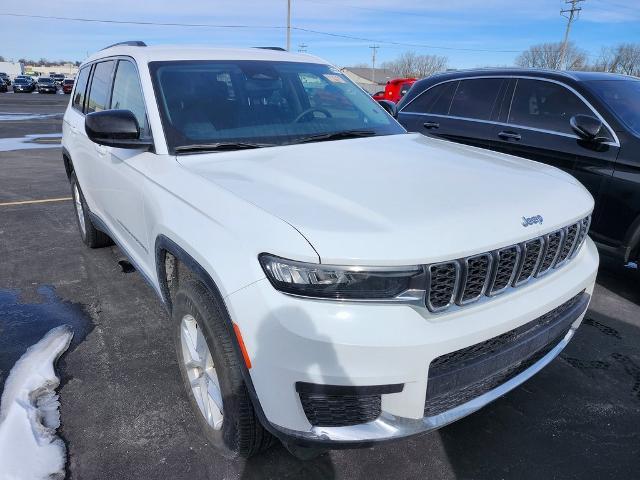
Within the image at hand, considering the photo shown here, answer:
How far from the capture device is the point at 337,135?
10.1 feet

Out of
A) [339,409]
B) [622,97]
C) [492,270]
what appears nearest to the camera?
[339,409]

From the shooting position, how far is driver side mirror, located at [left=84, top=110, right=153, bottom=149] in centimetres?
258

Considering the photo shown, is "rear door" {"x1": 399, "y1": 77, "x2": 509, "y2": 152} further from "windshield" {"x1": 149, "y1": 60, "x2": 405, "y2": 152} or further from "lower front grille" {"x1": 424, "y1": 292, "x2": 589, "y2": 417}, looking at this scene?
"lower front grille" {"x1": 424, "y1": 292, "x2": 589, "y2": 417}

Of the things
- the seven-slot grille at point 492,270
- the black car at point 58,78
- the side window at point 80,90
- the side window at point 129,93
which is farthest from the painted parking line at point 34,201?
the black car at point 58,78

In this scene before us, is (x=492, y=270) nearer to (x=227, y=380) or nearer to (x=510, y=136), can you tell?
(x=227, y=380)

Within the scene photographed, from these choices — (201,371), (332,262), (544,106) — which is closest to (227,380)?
(201,371)

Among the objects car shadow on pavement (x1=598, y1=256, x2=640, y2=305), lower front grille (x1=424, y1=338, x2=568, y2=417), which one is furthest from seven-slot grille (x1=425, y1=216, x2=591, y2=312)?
car shadow on pavement (x1=598, y1=256, x2=640, y2=305)

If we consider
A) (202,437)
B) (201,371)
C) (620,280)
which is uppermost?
(201,371)

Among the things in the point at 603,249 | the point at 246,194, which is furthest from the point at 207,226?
the point at 603,249

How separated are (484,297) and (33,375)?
259 cm

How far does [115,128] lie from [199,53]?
96 centimetres

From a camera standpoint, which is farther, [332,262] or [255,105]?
[255,105]

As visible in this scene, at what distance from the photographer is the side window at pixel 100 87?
375 centimetres

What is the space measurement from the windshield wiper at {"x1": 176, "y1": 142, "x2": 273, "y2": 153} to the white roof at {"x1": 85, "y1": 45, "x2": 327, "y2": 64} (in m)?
0.80
